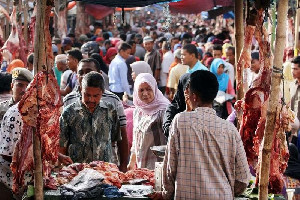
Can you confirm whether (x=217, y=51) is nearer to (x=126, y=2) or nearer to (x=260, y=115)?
(x=126, y=2)

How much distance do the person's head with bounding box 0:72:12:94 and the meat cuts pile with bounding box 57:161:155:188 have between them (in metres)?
1.46

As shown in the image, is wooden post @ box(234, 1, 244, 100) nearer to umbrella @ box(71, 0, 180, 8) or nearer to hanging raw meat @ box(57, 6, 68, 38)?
umbrella @ box(71, 0, 180, 8)

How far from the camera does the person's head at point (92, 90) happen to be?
6.34m

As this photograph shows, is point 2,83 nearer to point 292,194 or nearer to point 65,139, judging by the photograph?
point 65,139

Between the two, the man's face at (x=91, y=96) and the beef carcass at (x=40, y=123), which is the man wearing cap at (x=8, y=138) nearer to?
the beef carcass at (x=40, y=123)

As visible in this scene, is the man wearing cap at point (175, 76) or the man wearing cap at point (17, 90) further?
the man wearing cap at point (175, 76)

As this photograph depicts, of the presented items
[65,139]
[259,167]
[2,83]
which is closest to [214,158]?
[259,167]

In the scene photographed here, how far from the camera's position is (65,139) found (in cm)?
648

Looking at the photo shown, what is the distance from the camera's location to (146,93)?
7012 millimetres

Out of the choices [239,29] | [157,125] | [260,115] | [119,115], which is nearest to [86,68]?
[119,115]

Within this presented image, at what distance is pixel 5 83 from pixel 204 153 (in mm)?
3215

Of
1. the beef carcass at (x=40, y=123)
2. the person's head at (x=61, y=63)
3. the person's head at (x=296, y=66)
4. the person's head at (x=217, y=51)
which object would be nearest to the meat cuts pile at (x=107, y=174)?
the beef carcass at (x=40, y=123)

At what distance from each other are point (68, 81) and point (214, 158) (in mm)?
5595

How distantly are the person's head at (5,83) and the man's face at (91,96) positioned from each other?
102 cm
